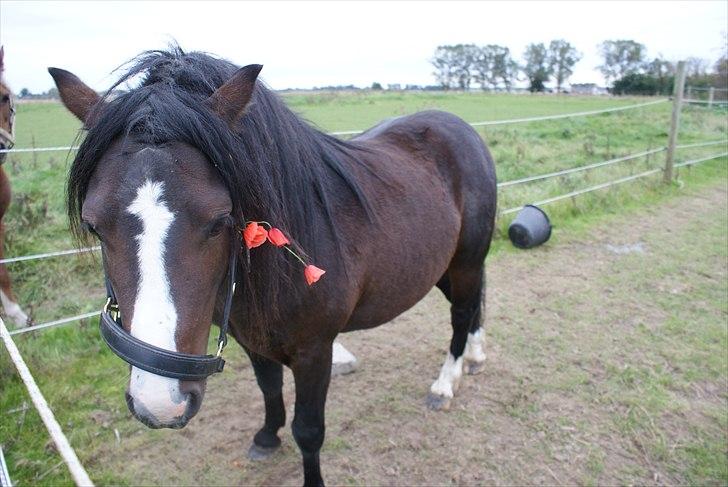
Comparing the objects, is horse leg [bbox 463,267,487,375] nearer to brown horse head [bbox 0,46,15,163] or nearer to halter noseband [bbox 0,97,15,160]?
halter noseband [bbox 0,97,15,160]

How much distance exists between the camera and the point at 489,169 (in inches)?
121

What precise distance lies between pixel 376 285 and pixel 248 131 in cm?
106

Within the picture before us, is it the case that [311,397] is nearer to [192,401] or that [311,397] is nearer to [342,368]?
[192,401]

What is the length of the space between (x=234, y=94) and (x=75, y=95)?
1.78 feet

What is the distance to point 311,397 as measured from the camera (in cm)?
212

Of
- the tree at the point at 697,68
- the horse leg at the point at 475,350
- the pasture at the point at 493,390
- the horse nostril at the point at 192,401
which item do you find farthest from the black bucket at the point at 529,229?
the tree at the point at 697,68

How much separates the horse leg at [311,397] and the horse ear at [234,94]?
1.09 metres

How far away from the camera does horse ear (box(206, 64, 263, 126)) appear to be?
1351mm

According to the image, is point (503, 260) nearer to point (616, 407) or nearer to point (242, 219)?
point (616, 407)

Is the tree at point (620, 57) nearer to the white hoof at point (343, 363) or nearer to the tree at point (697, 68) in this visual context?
the tree at point (697, 68)

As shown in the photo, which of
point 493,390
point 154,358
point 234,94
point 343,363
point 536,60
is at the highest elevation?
point 536,60

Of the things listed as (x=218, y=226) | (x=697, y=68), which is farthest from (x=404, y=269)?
(x=697, y=68)

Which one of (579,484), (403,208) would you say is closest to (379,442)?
(579,484)

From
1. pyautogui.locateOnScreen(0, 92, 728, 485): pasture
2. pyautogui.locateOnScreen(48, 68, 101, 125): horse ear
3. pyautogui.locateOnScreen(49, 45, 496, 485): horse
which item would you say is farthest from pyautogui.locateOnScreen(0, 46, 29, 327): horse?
pyautogui.locateOnScreen(48, 68, 101, 125): horse ear
